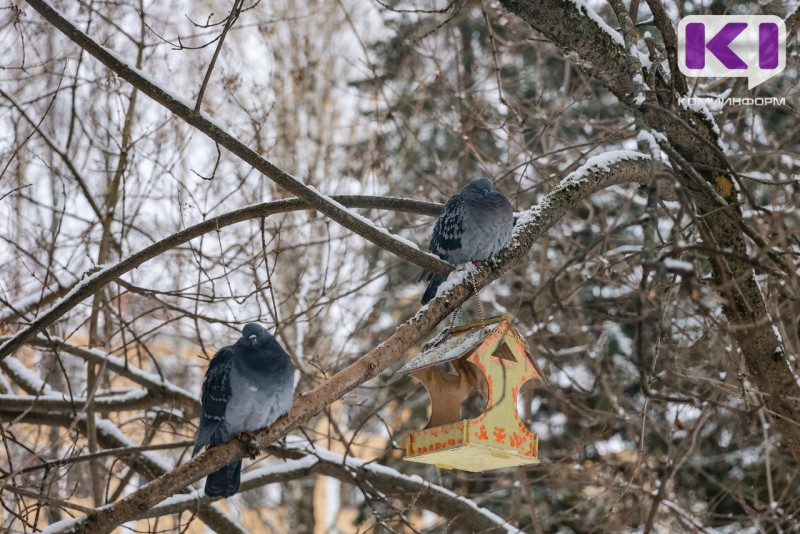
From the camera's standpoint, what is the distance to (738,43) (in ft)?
13.9

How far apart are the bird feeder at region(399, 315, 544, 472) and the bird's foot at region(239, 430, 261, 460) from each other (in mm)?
581

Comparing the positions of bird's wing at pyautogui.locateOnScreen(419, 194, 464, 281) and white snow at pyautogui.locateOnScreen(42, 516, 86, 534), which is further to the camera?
bird's wing at pyautogui.locateOnScreen(419, 194, 464, 281)

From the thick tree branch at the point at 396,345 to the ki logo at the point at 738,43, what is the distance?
105 cm

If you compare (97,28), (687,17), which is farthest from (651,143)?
(97,28)

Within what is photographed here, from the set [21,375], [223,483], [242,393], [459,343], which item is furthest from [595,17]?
[21,375]

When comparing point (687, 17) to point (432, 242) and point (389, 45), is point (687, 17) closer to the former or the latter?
point (432, 242)

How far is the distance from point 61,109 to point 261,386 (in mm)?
6666

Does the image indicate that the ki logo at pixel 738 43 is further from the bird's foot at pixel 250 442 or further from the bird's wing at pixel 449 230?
the bird's foot at pixel 250 442

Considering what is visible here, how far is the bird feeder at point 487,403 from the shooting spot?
111 inches

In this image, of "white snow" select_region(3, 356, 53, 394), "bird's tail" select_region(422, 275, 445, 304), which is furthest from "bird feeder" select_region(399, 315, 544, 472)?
"white snow" select_region(3, 356, 53, 394)

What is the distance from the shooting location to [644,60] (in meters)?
3.27

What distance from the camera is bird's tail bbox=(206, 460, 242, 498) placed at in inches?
127

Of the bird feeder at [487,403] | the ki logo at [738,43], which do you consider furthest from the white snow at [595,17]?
the bird feeder at [487,403]

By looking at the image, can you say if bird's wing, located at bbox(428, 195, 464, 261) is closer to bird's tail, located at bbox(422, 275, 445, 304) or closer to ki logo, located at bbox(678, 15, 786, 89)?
bird's tail, located at bbox(422, 275, 445, 304)
